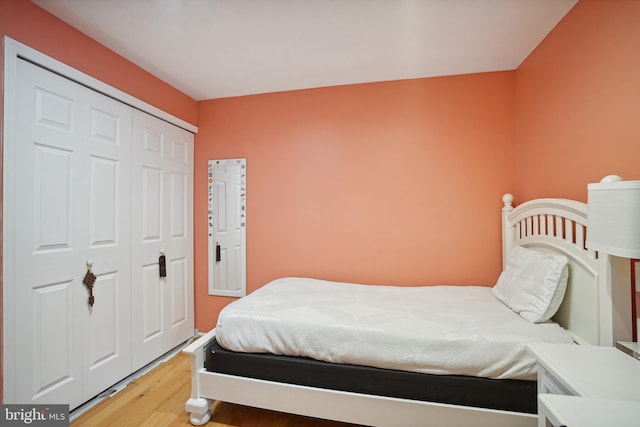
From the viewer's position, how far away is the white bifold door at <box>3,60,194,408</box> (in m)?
1.44

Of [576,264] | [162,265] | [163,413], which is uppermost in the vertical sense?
[576,264]

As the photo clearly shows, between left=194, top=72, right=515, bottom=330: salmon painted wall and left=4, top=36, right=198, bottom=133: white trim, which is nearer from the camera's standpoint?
left=4, top=36, right=198, bottom=133: white trim

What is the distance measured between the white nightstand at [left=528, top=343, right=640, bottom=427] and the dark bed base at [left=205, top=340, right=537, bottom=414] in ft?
0.76

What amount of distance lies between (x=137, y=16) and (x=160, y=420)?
8.47ft

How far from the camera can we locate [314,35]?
5.89 feet

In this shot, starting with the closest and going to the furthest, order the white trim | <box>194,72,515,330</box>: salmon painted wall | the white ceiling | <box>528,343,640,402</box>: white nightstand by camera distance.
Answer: <box>528,343,640,402</box>: white nightstand
the white trim
the white ceiling
<box>194,72,515,330</box>: salmon painted wall

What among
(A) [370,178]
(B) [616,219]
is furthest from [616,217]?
(A) [370,178]

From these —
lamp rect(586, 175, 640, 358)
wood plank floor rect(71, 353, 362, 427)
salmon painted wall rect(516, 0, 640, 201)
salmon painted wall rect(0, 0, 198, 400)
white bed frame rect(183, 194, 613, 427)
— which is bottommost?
wood plank floor rect(71, 353, 362, 427)

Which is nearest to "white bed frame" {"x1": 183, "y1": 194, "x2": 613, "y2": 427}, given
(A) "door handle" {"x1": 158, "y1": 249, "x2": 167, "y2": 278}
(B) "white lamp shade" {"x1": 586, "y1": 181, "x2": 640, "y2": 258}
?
(B) "white lamp shade" {"x1": 586, "y1": 181, "x2": 640, "y2": 258}

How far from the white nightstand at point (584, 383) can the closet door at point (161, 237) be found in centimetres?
264

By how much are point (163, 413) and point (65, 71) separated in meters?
2.31

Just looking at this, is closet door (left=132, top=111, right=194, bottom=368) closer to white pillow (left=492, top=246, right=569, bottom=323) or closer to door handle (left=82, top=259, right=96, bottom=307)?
door handle (left=82, top=259, right=96, bottom=307)

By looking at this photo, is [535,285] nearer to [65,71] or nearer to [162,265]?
[162,265]

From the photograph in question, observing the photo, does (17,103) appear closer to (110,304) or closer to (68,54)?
(68,54)
